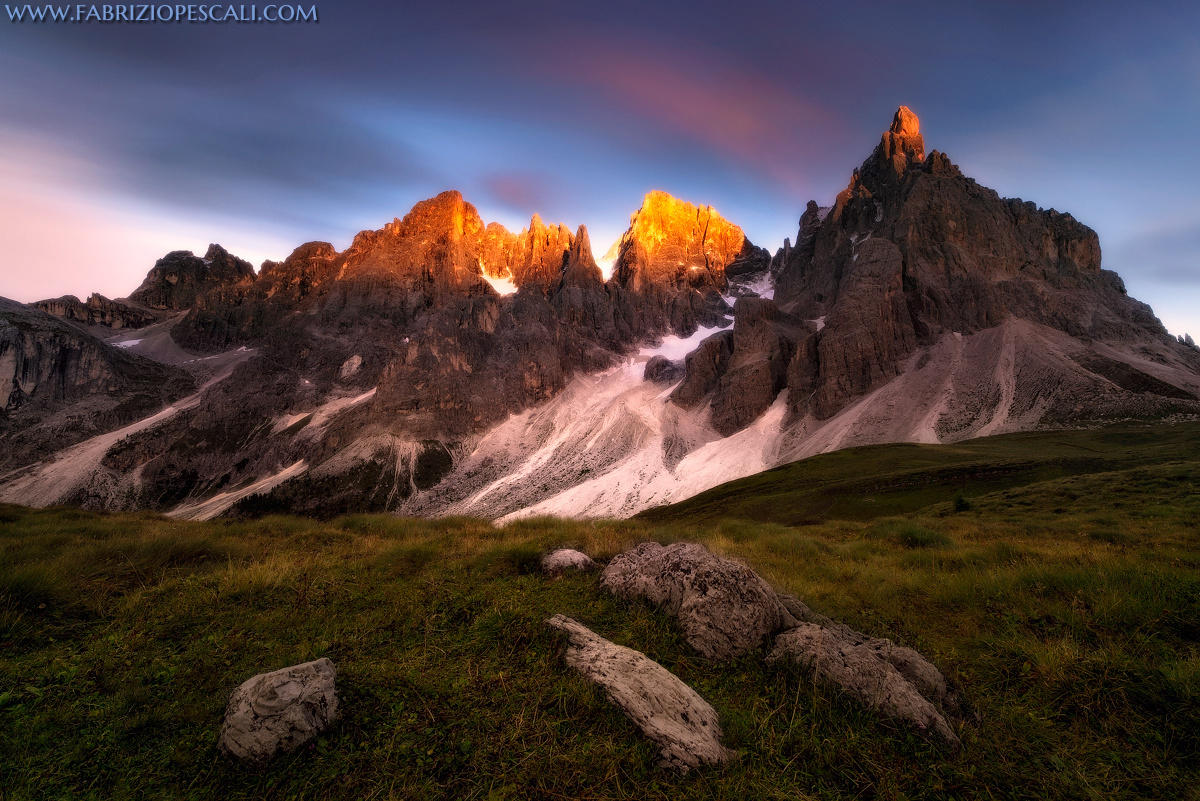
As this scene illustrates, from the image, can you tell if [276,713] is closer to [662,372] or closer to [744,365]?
[744,365]

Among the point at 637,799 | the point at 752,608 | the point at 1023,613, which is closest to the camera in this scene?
the point at 637,799

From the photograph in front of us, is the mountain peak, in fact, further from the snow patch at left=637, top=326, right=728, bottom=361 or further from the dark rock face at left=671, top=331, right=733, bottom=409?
the dark rock face at left=671, top=331, right=733, bottom=409

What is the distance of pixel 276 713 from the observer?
153 inches

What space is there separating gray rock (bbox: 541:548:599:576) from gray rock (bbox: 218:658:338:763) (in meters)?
4.46

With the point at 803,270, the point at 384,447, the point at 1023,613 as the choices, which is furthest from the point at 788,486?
the point at 803,270

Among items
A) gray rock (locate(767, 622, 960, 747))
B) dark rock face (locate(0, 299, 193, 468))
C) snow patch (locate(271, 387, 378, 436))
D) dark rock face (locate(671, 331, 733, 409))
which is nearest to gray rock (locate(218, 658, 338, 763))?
gray rock (locate(767, 622, 960, 747))

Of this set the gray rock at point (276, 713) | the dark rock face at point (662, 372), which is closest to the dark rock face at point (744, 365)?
the dark rock face at point (662, 372)

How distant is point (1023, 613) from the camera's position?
22.4 feet

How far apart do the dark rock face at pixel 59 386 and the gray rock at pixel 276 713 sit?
19753cm

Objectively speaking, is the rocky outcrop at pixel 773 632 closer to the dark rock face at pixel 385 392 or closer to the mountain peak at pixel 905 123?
the dark rock face at pixel 385 392

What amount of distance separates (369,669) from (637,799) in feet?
9.78

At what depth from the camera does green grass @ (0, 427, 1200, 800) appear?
11.9 feet

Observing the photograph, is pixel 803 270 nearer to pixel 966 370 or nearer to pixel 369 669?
pixel 966 370

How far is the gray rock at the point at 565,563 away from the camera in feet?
27.8
